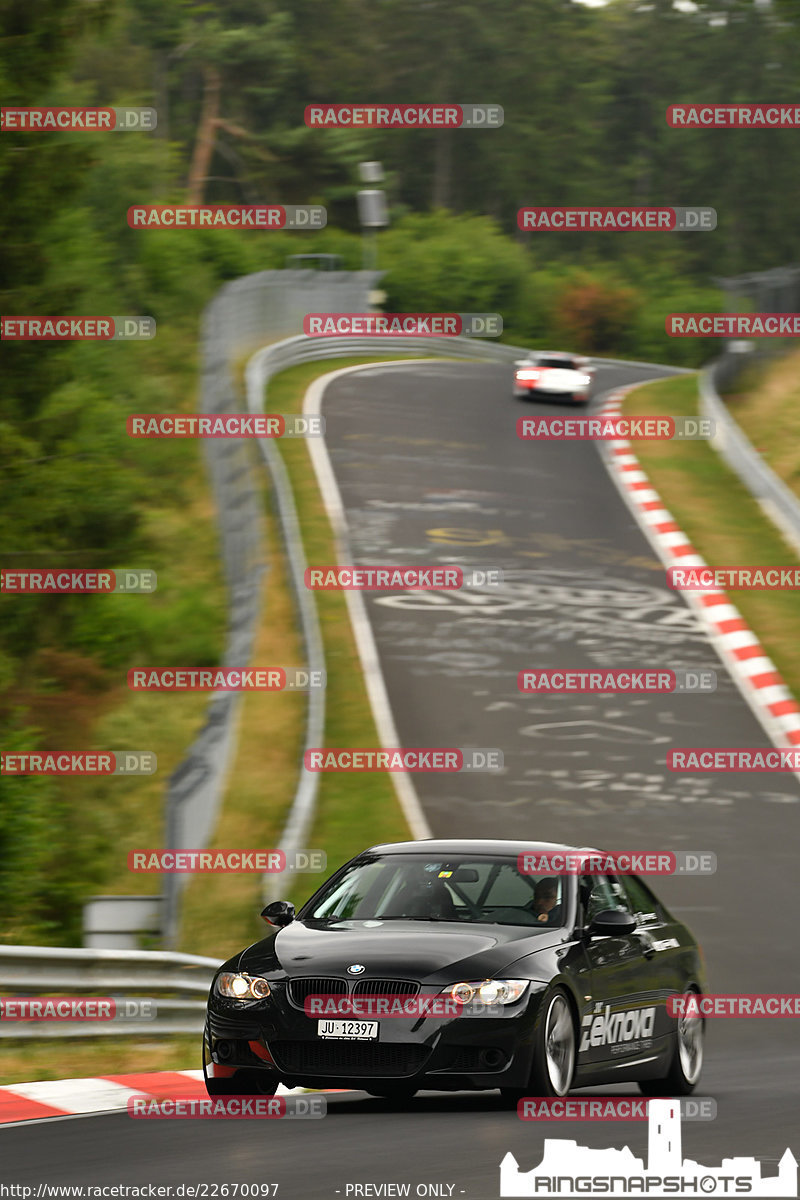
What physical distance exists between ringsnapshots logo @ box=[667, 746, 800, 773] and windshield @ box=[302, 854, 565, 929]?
31.3 ft

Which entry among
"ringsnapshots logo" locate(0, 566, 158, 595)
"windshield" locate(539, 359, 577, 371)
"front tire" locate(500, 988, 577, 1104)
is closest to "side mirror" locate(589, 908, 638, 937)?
"front tire" locate(500, 988, 577, 1104)

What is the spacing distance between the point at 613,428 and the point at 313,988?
2760 centimetres

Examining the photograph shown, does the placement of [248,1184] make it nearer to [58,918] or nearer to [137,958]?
[137,958]

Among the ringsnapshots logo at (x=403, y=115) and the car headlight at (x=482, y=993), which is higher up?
the car headlight at (x=482, y=993)

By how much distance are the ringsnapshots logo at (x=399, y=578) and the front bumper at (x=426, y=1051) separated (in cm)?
1610

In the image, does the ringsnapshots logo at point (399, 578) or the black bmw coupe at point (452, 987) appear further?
the ringsnapshots logo at point (399, 578)

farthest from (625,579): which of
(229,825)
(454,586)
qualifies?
(229,825)

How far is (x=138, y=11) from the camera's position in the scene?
7156cm

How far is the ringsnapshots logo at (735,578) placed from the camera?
82.0ft

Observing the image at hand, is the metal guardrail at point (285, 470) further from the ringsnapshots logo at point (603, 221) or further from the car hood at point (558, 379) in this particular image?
the ringsnapshots logo at point (603, 221)

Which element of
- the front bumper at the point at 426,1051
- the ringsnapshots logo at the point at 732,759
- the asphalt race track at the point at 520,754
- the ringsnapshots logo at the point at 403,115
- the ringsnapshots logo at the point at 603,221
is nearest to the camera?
the asphalt race track at the point at 520,754

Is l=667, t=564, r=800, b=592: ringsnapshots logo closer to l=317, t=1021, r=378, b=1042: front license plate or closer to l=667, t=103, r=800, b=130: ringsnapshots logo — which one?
l=317, t=1021, r=378, b=1042: front license plate

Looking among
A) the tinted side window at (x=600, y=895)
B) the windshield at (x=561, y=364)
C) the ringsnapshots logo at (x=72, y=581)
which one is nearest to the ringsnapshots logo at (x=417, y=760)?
the ringsnapshots logo at (x=72, y=581)

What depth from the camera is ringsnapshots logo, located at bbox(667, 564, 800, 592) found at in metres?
25.0
